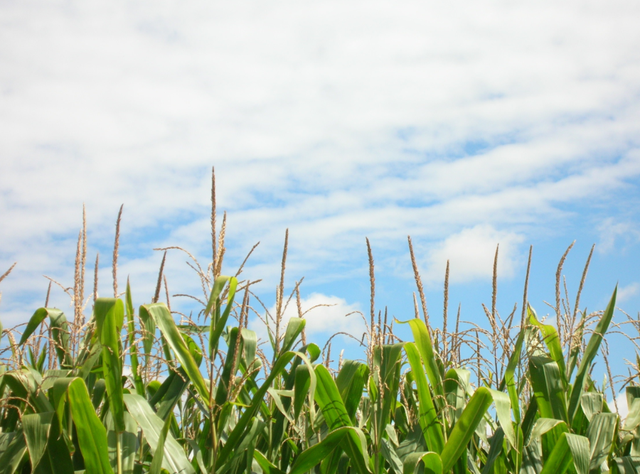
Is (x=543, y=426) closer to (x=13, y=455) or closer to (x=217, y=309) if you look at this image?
(x=217, y=309)

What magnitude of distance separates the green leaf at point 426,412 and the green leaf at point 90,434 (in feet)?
3.97

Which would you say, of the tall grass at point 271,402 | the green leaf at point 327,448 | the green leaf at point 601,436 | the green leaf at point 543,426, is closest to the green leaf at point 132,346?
the tall grass at point 271,402

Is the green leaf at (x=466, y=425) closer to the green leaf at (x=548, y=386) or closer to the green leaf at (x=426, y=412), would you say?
the green leaf at (x=426, y=412)

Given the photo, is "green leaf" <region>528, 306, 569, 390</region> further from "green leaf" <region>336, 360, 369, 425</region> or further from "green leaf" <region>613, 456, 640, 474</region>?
"green leaf" <region>336, 360, 369, 425</region>

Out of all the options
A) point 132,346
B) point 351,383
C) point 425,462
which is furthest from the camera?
point 351,383

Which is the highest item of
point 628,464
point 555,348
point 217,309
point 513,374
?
point 217,309

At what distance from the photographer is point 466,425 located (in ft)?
6.53

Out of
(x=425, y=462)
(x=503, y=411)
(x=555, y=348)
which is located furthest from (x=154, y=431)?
(x=555, y=348)

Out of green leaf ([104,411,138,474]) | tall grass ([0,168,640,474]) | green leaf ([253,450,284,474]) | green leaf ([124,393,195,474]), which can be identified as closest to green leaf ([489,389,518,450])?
tall grass ([0,168,640,474])

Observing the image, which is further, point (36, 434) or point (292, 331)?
point (292, 331)

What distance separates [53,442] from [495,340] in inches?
77.6

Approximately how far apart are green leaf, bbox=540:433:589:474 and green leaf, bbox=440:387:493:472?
40 cm

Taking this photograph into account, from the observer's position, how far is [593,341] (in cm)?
234

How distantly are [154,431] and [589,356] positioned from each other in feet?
6.30
